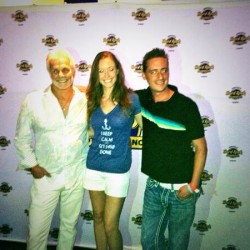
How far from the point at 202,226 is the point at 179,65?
1733 millimetres

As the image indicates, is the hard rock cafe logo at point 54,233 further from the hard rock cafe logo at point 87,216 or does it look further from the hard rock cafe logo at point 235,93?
the hard rock cafe logo at point 235,93

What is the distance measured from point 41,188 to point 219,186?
69.5 inches

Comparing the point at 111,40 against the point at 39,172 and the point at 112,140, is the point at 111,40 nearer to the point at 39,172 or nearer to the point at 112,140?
the point at 112,140

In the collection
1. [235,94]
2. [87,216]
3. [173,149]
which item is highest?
[235,94]

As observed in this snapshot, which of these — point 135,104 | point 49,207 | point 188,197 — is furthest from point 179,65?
point 49,207

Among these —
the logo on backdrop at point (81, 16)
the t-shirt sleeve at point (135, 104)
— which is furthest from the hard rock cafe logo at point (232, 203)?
the logo on backdrop at point (81, 16)

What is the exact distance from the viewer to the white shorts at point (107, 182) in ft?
6.32

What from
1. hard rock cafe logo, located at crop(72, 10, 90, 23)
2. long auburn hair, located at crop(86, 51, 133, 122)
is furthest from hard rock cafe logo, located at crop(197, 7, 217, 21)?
hard rock cafe logo, located at crop(72, 10, 90, 23)

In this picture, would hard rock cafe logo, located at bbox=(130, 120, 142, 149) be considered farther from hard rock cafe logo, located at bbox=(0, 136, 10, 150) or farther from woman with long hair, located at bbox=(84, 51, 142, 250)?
hard rock cafe logo, located at bbox=(0, 136, 10, 150)

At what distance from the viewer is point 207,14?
2.22 metres

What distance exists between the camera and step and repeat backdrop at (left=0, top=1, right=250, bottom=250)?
2258 mm

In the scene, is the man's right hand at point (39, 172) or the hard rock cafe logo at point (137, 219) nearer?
A: the man's right hand at point (39, 172)

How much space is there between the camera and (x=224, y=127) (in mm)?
2363

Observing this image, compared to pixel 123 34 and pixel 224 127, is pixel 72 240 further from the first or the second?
pixel 123 34
